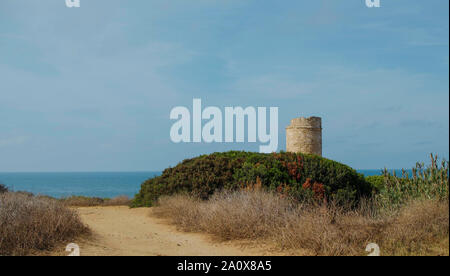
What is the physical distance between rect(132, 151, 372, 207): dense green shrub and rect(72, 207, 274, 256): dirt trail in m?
2.33

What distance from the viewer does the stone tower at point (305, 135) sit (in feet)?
66.0

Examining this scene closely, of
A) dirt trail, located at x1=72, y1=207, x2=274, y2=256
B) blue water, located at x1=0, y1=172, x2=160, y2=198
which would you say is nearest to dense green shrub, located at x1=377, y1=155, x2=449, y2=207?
dirt trail, located at x1=72, y1=207, x2=274, y2=256

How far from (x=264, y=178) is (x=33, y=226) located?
652 centimetres

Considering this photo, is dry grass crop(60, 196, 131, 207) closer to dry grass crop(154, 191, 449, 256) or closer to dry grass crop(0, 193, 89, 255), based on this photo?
dry grass crop(0, 193, 89, 255)

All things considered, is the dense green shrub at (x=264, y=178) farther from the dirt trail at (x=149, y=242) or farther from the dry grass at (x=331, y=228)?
the dry grass at (x=331, y=228)

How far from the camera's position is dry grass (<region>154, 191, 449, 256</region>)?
613 cm

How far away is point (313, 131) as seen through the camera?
20.2 meters

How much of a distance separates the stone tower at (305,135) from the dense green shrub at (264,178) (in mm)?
6453

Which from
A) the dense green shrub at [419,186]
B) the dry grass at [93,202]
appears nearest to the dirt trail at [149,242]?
the dense green shrub at [419,186]

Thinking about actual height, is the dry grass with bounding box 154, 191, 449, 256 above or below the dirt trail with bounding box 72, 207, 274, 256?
above

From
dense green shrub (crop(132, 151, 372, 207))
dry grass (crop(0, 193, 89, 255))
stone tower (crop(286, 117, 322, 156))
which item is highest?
stone tower (crop(286, 117, 322, 156))
